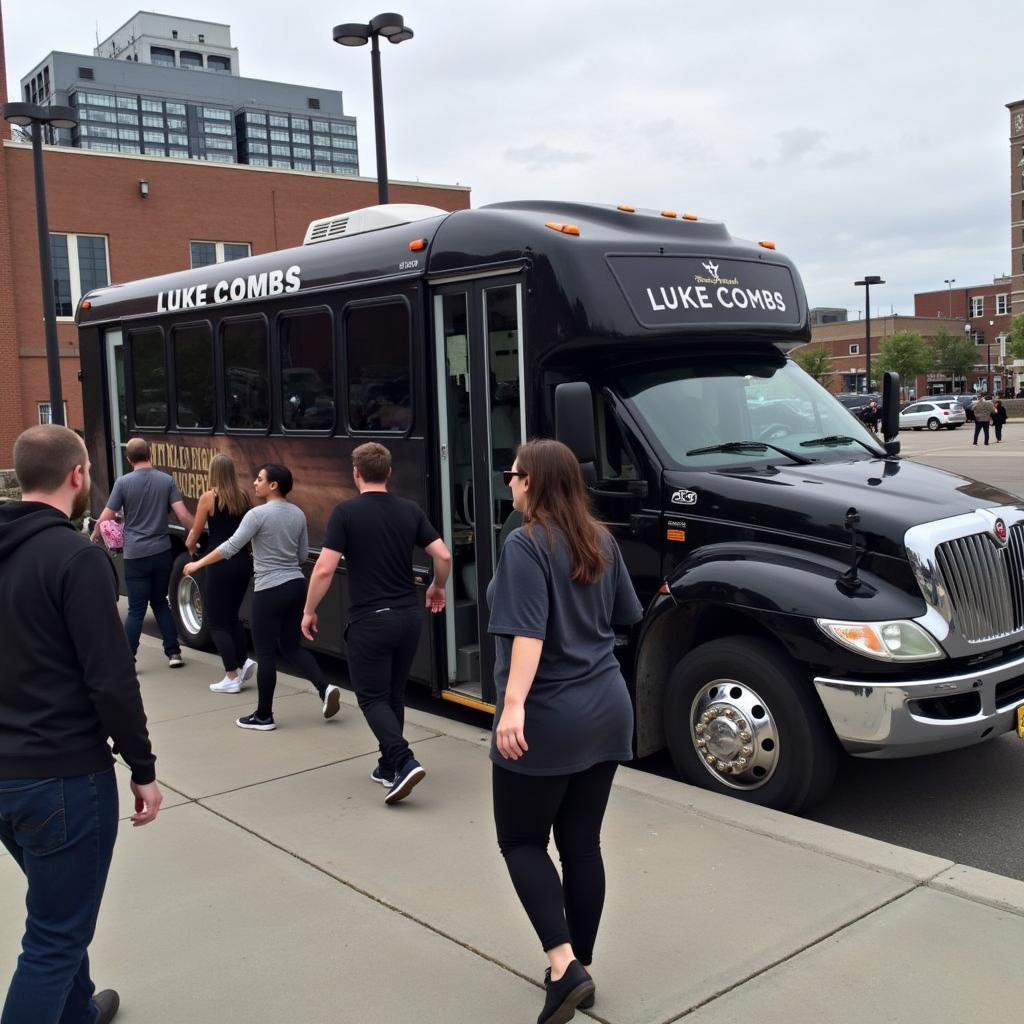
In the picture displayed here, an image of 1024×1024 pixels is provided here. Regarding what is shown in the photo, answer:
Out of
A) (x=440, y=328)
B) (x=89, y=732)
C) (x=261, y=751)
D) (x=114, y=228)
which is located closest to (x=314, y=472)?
(x=440, y=328)

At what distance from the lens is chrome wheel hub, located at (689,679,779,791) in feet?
16.8

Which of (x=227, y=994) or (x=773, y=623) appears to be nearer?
(x=227, y=994)

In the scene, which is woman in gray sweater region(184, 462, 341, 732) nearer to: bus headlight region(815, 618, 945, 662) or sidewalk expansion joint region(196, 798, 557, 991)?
sidewalk expansion joint region(196, 798, 557, 991)

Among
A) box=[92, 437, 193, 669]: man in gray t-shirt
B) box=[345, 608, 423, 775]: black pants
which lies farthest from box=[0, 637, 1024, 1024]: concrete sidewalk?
box=[92, 437, 193, 669]: man in gray t-shirt

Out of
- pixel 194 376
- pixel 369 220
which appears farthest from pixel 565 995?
pixel 194 376

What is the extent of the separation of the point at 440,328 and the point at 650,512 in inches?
72.7

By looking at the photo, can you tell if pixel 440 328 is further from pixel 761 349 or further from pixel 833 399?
pixel 833 399

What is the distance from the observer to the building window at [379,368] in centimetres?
682

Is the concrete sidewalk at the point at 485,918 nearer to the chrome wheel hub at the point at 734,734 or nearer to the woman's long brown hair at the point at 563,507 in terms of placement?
the chrome wheel hub at the point at 734,734

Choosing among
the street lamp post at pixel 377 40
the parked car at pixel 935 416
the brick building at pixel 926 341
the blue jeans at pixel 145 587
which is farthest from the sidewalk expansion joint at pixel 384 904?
the brick building at pixel 926 341

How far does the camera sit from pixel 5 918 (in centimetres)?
426

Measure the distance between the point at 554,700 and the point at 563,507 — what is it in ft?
1.83

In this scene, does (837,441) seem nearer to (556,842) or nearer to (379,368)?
(379,368)

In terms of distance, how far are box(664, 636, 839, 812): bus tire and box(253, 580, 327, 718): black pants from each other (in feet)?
7.89
